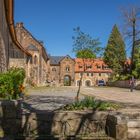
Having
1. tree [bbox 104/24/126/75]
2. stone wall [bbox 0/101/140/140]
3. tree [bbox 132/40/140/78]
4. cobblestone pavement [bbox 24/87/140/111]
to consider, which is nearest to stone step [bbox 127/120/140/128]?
stone wall [bbox 0/101/140/140]

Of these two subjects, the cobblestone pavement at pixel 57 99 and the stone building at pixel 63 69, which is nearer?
the cobblestone pavement at pixel 57 99

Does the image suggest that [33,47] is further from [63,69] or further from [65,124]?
[65,124]

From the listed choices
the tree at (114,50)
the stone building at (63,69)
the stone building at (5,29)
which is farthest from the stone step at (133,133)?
the stone building at (63,69)

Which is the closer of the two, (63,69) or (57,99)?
(57,99)

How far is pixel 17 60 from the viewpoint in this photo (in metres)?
46.6

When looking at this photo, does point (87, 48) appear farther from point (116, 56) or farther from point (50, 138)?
A: point (116, 56)

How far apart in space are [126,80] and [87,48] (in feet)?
123

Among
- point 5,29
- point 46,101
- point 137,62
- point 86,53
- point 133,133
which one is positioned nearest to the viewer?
point 133,133

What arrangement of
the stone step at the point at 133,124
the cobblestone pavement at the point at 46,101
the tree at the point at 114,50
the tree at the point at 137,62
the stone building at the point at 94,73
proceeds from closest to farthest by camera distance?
the stone step at the point at 133,124 → the cobblestone pavement at the point at 46,101 → the tree at the point at 137,62 → the tree at the point at 114,50 → the stone building at the point at 94,73

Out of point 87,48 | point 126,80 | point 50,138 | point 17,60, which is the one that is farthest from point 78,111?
point 126,80

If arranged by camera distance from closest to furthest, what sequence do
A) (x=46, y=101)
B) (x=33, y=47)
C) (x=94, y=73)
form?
(x=46, y=101)
(x=33, y=47)
(x=94, y=73)

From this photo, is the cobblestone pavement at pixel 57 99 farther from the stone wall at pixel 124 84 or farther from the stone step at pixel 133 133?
the stone wall at pixel 124 84

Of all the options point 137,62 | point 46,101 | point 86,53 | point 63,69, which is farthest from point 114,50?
point 46,101

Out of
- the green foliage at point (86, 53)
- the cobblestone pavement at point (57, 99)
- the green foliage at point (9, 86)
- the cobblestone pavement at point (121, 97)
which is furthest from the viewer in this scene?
the green foliage at point (86, 53)
